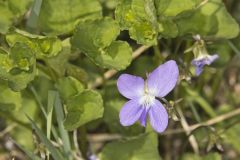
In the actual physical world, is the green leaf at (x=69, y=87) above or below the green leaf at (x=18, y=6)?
below

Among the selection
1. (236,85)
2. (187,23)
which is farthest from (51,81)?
(236,85)

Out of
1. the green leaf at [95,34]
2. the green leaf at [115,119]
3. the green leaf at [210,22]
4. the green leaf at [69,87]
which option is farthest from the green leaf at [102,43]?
the green leaf at [115,119]

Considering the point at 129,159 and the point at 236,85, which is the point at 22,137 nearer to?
the point at 129,159

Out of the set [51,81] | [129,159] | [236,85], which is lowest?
[236,85]

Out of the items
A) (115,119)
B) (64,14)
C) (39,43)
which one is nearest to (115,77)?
(115,119)

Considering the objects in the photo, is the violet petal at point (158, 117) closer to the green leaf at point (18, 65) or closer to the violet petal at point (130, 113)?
the violet petal at point (130, 113)

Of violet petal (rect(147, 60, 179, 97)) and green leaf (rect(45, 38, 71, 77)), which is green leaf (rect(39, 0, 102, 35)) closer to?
green leaf (rect(45, 38, 71, 77))

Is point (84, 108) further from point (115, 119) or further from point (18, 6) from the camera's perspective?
point (18, 6)

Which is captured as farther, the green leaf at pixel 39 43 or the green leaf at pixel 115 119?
the green leaf at pixel 115 119
